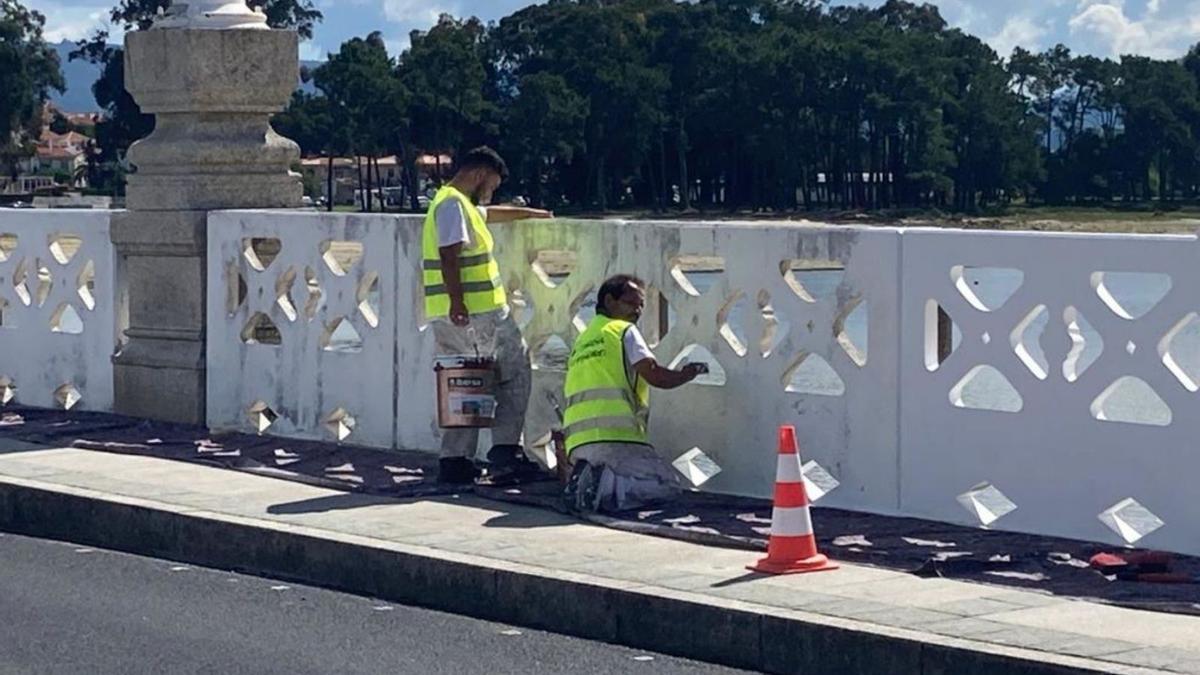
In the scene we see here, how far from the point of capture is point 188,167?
44.4ft

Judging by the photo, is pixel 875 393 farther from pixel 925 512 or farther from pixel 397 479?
pixel 397 479

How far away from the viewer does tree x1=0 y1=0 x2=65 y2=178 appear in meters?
91.3

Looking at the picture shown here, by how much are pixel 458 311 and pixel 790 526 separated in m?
2.78

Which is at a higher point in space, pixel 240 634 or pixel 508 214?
pixel 508 214

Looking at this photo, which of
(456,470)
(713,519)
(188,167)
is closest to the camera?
(713,519)

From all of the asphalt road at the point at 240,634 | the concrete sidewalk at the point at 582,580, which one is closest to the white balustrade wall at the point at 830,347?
the concrete sidewalk at the point at 582,580

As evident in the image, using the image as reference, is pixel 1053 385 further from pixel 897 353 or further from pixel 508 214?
pixel 508 214

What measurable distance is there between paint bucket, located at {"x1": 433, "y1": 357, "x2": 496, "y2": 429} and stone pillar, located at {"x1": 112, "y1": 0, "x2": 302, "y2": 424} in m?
2.88

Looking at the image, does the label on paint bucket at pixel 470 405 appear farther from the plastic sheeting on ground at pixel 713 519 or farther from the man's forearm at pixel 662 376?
the man's forearm at pixel 662 376

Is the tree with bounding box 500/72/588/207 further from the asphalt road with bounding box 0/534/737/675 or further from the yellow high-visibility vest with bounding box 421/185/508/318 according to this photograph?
the asphalt road with bounding box 0/534/737/675

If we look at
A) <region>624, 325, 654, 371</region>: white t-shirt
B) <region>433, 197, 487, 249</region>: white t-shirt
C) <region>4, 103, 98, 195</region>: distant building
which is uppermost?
<region>4, 103, 98, 195</region>: distant building

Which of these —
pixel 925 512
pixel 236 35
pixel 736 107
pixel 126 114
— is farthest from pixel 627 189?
pixel 925 512

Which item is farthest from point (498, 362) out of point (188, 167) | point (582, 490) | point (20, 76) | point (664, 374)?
point (20, 76)

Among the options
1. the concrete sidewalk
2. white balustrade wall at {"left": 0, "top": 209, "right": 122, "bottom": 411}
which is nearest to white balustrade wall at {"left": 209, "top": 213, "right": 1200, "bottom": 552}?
the concrete sidewalk
